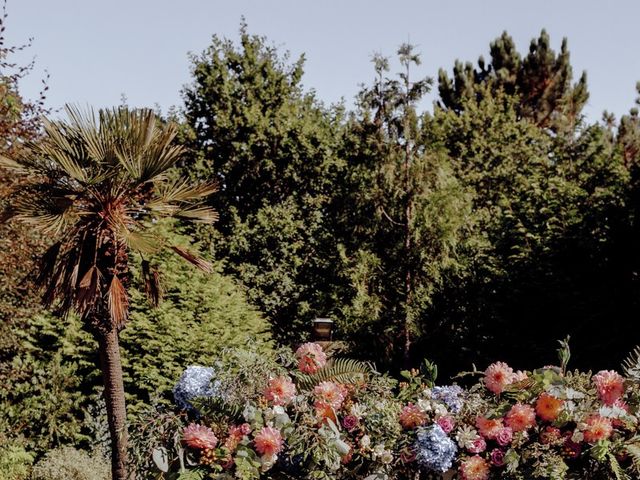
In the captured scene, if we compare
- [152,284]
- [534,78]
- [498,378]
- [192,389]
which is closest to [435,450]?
[498,378]

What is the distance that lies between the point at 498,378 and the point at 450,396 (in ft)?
0.84

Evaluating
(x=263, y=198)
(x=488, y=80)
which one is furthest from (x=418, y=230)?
(x=488, y=80)

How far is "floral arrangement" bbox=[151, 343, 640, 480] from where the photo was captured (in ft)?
9.84

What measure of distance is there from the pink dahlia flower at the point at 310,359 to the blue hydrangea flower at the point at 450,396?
1.98 feet

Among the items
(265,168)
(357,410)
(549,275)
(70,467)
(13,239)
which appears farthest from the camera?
(265,168)

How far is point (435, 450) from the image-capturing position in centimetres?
301

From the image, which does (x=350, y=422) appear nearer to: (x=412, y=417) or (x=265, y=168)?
(x=412, y=417)

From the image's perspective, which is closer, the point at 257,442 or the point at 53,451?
the point at 257,442

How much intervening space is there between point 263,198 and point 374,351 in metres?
6.16

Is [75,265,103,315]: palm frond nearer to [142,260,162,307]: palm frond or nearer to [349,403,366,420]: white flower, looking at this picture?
[142,260,162,307]: palm frond

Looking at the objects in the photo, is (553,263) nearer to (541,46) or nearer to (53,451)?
(53,451)

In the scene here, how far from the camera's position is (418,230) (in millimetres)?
11555

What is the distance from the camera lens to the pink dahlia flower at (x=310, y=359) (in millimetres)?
3441

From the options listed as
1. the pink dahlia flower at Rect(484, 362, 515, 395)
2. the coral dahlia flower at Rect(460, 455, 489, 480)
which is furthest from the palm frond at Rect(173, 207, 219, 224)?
the coral dahlia flower at Rect(460, 455, 489, 480)
